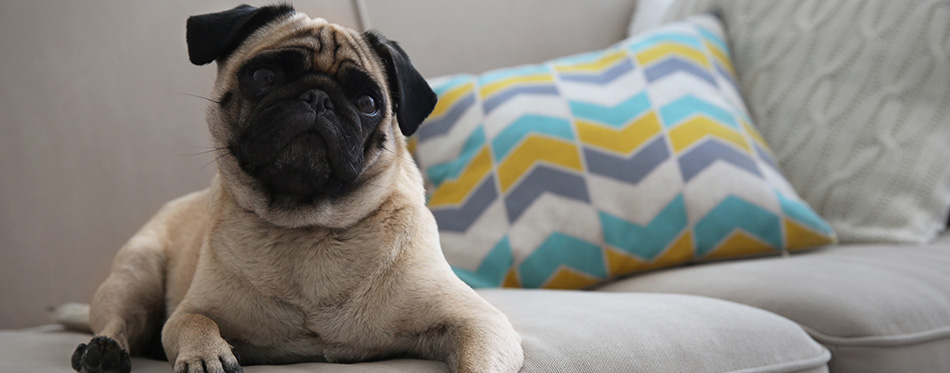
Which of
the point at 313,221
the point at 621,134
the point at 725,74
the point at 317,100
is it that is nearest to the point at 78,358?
the point at 313,221

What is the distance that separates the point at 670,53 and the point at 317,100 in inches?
51.5

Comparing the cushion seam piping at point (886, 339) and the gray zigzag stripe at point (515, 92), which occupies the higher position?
the gray zigzag stripe at point (515, 92)

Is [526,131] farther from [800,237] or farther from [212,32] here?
[212,32]

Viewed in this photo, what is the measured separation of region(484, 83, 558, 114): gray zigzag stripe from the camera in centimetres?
206

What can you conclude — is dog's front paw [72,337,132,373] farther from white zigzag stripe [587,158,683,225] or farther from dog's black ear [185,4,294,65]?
white zigzag stripe [587,158,683,225]

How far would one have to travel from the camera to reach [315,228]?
49.1 inches

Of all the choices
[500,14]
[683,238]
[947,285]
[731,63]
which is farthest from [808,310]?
[500,14]

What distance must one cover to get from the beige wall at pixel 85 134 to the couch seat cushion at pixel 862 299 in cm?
134

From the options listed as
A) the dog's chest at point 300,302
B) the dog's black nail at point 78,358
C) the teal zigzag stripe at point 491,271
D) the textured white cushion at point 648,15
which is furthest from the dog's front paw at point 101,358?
the textured white cushion at point 648,15

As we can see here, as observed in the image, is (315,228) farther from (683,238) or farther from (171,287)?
(683,238)

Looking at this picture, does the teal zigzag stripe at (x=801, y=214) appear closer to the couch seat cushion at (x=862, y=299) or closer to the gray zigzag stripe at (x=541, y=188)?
the couch seat cushion at (x=862, y=299)

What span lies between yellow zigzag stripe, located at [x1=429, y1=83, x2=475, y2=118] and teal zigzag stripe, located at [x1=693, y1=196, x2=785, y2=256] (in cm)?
69

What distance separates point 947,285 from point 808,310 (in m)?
0.30

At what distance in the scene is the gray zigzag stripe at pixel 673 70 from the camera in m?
2.12
